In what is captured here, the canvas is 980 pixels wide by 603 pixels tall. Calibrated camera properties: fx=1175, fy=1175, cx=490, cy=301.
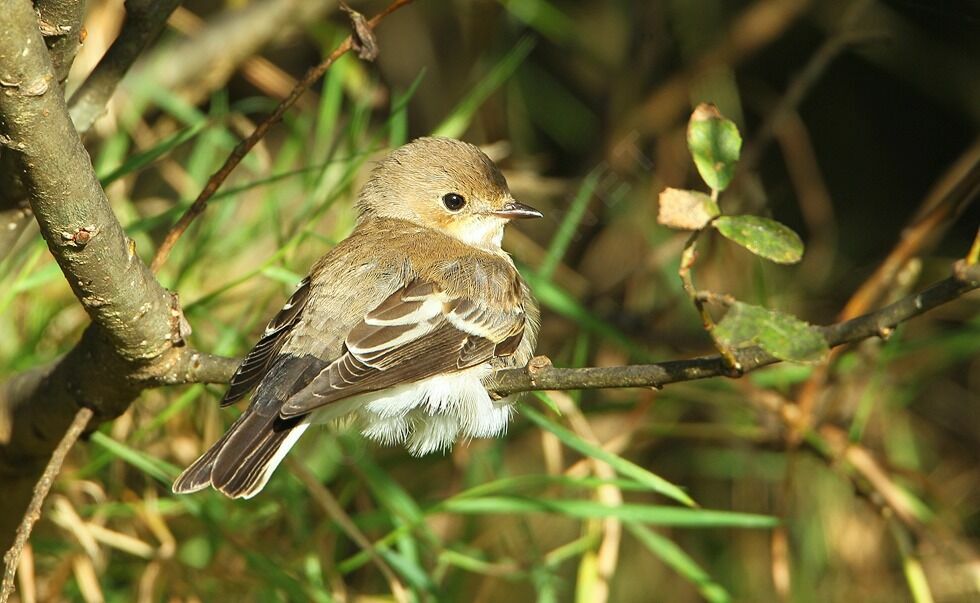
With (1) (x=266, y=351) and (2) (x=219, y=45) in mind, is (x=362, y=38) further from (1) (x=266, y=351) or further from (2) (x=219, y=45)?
(2) (x=219, y=45)

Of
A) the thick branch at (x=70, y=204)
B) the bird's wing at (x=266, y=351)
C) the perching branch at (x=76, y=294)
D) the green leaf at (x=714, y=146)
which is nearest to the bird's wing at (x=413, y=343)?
the bird's wing at (x=266, y=351)

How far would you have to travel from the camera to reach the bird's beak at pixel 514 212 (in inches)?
153

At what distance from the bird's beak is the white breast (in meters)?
0.85

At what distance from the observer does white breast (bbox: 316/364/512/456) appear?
3045 millimetres

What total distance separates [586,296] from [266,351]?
216 centimetres

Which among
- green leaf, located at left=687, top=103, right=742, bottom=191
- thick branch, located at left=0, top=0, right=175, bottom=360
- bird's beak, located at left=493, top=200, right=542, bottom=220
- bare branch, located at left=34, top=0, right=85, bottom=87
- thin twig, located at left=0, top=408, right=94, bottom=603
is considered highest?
bare branch, located at left=34, top=0, right=85, bottom=87

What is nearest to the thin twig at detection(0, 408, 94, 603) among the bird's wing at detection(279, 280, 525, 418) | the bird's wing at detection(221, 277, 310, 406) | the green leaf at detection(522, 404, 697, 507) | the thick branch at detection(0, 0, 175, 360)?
the thick branch at detection(0, 0, 175, 360)

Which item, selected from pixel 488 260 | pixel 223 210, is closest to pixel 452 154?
pixel 488 260

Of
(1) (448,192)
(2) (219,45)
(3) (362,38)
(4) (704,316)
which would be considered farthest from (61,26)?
(2) (219,45)

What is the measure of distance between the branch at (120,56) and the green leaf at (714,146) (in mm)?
1277

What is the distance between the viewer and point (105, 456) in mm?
3344

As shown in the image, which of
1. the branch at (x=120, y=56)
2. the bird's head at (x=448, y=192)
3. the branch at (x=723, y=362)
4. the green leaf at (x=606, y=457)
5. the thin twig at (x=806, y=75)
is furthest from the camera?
the thin twig at (x=806, y=75)

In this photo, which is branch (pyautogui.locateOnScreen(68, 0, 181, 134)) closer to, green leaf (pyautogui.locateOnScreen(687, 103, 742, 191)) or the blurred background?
the blurred background

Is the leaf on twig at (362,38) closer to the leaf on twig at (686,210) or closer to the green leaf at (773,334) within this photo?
the leaf on twig at (686,210)
